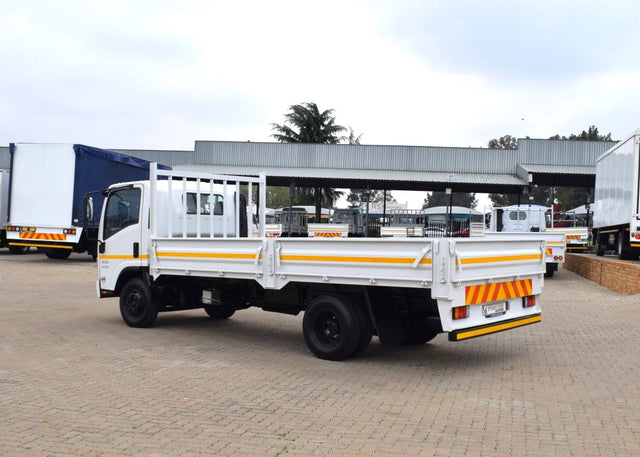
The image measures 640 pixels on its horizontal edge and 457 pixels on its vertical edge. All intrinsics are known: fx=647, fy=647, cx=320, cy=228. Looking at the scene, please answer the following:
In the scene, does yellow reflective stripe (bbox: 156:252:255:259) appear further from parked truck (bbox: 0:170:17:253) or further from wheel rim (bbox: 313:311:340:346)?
parked truck (bbox: 0:170:17:253)

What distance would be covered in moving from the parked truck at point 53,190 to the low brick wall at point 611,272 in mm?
15053

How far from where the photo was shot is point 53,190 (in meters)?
21.2

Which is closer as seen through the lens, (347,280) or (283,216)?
(347,280)

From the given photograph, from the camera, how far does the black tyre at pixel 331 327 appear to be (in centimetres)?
726

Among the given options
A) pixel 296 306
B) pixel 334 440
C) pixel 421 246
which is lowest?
pixel 334 440

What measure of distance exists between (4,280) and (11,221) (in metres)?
6.17

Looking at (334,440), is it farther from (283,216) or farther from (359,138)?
(359,138)

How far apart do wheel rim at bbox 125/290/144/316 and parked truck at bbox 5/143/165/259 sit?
11.7 metres

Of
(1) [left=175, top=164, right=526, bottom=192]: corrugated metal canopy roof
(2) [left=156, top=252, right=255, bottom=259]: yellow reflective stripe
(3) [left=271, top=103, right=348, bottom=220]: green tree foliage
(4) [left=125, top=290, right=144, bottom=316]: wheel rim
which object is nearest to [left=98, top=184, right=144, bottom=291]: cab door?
(4) [left=125, top=290, right=144, bottom=316]: wheel rim

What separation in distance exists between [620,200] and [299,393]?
1749 cm

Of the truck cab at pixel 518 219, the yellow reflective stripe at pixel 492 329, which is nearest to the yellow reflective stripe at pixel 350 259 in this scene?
the yellow reflective stripe at pixel 492 329

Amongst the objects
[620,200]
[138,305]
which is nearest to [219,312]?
[138,305]

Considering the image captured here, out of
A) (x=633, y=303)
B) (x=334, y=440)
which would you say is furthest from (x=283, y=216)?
(x=334, y=440)

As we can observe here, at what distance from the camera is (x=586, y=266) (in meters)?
19.5
